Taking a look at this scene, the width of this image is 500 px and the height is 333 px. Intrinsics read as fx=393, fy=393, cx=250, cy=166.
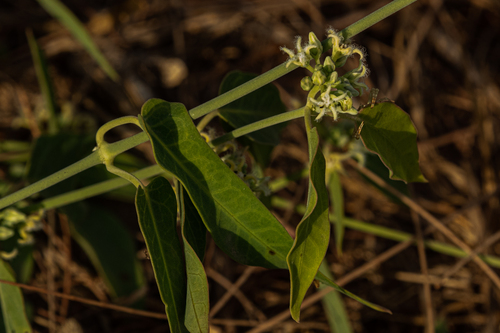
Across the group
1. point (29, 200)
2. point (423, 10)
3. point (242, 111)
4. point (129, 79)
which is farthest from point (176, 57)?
point (423, 10)

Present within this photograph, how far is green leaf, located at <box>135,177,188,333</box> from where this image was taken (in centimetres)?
89

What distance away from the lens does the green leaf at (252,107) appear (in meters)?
1.19

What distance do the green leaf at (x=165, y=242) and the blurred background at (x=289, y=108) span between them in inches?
43.4

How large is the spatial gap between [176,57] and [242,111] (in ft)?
5.35

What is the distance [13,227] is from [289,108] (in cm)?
183

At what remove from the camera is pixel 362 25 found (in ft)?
2.86

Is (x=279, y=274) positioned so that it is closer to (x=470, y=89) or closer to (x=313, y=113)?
(x=313, y=113)

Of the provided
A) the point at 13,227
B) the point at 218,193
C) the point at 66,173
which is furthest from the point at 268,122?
the point at 13,227

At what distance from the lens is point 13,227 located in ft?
4.48

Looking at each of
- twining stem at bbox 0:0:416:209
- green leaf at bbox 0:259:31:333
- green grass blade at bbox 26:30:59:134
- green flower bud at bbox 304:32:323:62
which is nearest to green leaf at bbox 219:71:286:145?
twining stem at bbox 0:0:416:209

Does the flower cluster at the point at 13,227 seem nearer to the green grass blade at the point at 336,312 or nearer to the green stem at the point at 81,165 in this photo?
the green stem at the point at 81,165

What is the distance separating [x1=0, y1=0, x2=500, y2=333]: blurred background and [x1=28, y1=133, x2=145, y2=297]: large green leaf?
0.20 m

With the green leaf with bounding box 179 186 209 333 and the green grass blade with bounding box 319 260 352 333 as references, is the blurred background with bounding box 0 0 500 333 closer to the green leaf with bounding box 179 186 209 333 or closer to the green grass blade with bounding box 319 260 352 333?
the green grass blade with bounding box 319 260 352 333

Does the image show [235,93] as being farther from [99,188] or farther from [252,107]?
[99,188]
